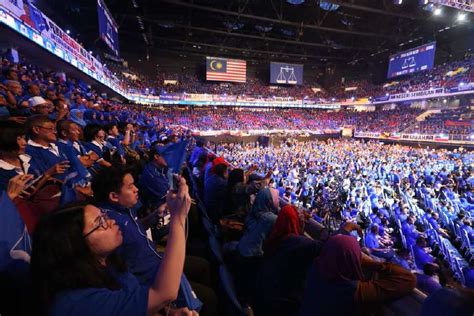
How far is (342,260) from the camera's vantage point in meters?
1.50

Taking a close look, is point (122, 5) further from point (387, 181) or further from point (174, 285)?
point (174, 285)

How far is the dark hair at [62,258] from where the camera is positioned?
2.87ft

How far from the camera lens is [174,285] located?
3.15 feet

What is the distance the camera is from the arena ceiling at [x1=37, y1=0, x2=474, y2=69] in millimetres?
17969

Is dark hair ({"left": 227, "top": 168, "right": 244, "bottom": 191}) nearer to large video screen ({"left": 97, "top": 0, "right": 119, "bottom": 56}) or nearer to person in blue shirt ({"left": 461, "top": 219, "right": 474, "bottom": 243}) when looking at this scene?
person in blue shirt ({"left": 461, "top": 219, "right": 474, "bottom": 243})

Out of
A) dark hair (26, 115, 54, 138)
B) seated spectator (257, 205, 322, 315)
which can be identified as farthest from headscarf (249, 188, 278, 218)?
dark hair (26, 115, 54, 138)

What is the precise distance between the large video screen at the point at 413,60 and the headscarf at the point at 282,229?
3083 cm

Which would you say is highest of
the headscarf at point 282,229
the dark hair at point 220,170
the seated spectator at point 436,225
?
the dark hair at point 220,170

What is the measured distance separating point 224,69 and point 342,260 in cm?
3171

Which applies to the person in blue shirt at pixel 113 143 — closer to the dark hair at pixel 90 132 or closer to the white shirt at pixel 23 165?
the dark hair at pixel 90 132

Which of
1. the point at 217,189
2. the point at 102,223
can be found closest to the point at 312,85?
the point at 217,189

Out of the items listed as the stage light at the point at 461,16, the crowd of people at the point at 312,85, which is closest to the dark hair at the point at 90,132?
the crowd of people at the point at 312,85

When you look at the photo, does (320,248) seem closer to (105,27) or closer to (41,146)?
(41,146)

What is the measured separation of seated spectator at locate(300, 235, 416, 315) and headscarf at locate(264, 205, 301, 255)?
0.46 metres
